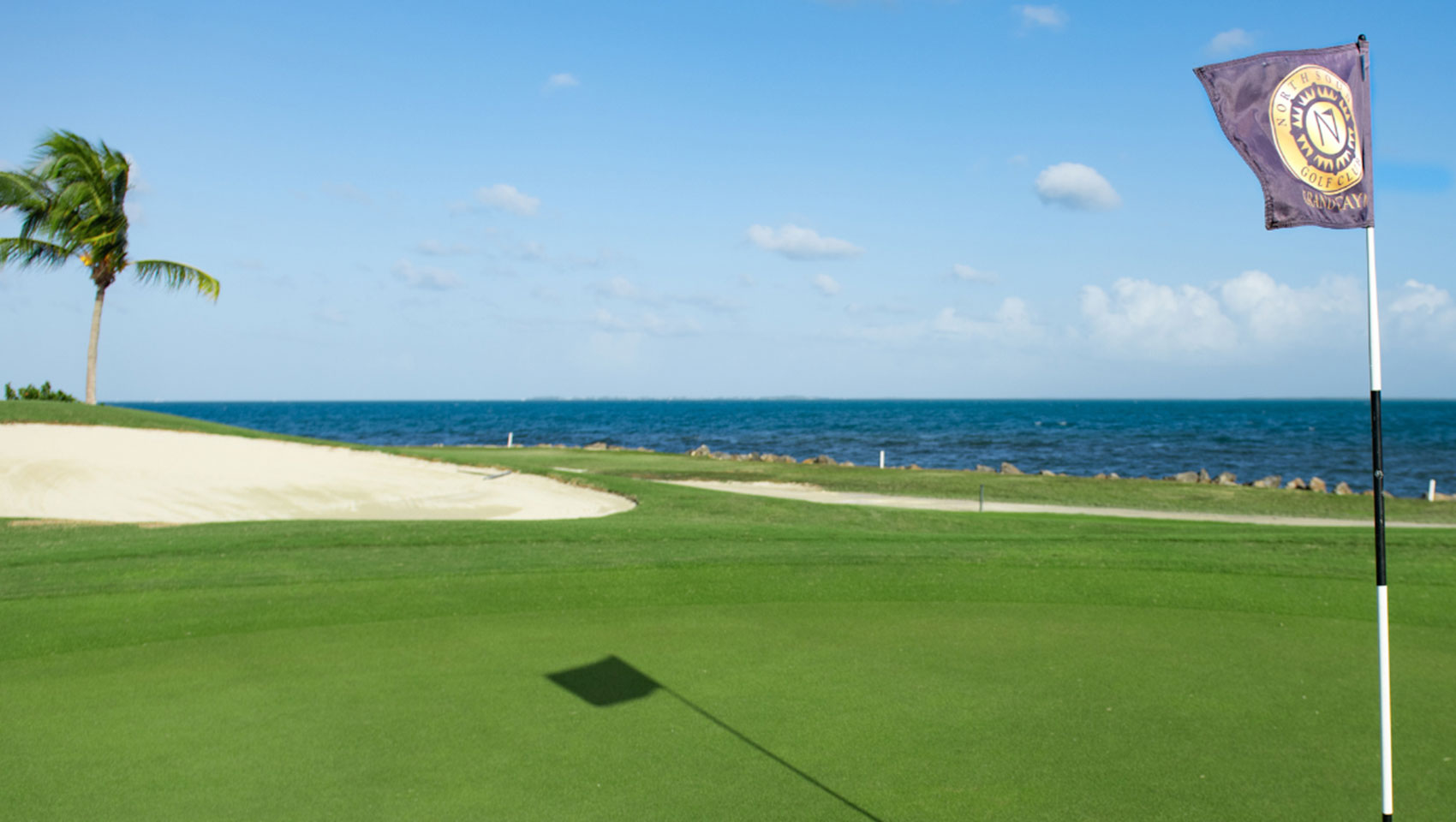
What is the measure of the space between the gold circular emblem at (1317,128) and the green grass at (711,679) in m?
2.83

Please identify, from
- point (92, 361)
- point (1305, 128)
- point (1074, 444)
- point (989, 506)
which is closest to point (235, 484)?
point (92, 361)

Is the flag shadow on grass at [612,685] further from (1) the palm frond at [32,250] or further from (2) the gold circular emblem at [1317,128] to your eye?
(1) the palm frond at [32,250]

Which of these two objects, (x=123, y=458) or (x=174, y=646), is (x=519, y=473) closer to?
(x=123, y=458)

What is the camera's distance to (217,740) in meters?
4.84

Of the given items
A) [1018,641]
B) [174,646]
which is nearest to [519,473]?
[174,646]

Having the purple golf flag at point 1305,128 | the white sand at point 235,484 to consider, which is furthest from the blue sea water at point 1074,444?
the purple golf flag at point 1305,128

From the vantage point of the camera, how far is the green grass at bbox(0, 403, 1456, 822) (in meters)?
4.26

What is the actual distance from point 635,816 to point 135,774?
250 cm

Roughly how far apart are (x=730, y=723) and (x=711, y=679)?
82 cm

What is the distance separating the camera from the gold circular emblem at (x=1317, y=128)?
3.90 m

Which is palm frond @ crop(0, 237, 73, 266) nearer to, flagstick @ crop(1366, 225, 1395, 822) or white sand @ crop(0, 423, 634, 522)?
white sand @ crop(0, 423, 634, 522)

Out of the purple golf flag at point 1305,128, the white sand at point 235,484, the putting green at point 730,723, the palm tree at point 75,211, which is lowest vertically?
the putting green at point 730,723

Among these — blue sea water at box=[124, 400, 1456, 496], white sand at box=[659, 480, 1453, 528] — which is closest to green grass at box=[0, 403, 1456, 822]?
white sand at box=[659, 480, 1453, 528]

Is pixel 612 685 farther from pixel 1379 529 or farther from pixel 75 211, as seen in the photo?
pixel 75 211
